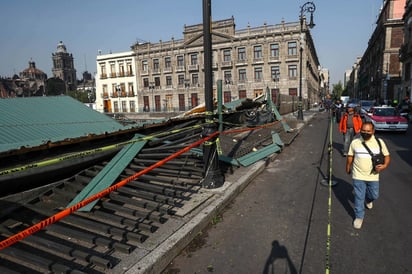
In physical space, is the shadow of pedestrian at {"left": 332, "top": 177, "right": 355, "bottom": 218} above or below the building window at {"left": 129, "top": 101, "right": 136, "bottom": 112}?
below

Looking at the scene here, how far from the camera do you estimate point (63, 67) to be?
138250 millimetres

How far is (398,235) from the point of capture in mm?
3986

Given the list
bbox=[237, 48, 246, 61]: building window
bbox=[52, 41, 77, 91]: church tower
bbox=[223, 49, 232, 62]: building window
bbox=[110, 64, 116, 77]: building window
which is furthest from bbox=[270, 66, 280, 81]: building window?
bbox=[52, 41, 77, 91]: church tower

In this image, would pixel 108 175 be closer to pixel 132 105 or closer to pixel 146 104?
pixel 146 104

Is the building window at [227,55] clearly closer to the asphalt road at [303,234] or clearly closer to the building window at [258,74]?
the building window at [258,74]

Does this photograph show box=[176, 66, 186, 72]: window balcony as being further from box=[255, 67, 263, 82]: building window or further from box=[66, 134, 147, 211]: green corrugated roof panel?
box=[66, 134, 147, 211]: green corrugated roof panel

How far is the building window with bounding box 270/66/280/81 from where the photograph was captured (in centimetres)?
4784

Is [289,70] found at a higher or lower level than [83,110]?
higher

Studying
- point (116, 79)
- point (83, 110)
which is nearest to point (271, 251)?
point (83, 110)

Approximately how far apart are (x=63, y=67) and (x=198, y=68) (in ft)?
375

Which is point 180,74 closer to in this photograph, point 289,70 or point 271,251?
point 289,70

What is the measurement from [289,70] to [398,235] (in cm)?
4678


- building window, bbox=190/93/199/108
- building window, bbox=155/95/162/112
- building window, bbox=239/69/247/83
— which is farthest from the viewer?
building window, bbox=155/95/162/112

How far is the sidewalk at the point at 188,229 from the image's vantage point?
3.17m
